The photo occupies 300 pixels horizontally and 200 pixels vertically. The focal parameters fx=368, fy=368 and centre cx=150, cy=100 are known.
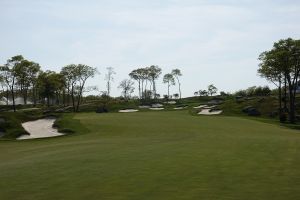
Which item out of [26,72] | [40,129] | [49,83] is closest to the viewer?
[40,129]

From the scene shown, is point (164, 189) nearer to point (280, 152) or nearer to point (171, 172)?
point (171, 172)

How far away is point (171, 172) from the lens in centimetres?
1409

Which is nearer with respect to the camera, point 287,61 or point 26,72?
point 287,61

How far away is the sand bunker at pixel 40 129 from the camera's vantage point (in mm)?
42269

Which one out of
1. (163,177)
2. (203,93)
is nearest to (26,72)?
(203,93)

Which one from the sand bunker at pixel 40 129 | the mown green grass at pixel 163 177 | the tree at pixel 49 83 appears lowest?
the sand bunker at pixel 40 129

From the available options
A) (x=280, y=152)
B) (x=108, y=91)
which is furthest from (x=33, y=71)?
(x=280, y=152)

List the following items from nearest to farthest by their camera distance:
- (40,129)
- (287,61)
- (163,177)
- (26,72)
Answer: (163,177) < (40,129) < (287,61) < (26,72)

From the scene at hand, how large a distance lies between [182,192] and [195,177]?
215 centimetres

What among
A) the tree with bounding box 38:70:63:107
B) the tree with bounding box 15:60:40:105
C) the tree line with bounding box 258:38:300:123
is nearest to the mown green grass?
the tree line with bounding box 258:38:300:123

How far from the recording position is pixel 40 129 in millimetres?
47406

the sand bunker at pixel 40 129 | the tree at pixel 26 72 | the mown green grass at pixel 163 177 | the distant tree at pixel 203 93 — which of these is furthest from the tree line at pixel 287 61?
the distant tree at pixel 203 93

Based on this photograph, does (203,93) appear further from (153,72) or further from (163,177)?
(163,177)

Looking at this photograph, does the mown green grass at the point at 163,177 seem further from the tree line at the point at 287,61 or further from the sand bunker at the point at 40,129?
the tree line at the point at 287,61
